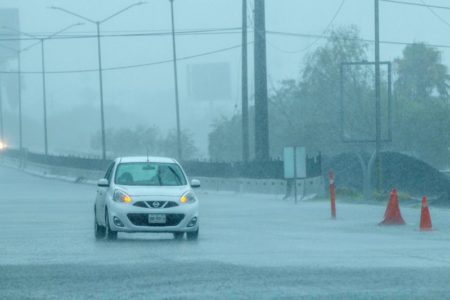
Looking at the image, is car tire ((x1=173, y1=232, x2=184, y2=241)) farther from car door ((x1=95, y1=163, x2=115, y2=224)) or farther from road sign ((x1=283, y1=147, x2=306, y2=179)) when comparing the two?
road sign ((x1=283, y1=147, x2=306, y2=179))

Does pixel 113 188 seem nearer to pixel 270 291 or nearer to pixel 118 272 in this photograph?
pixel 118 272

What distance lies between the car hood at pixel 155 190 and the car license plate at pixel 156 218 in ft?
1.37

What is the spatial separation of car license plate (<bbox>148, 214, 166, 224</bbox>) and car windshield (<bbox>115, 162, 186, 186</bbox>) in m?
1.12

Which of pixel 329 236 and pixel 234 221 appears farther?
pixel 234 221

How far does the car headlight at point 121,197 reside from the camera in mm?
21359

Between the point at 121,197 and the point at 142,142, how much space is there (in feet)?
338

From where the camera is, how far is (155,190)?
71.0 feet

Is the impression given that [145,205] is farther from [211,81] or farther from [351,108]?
[211,81]

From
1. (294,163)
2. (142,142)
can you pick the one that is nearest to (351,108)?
(294,163)

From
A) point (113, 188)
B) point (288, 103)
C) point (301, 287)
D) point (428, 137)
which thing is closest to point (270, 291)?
point (301, 287)

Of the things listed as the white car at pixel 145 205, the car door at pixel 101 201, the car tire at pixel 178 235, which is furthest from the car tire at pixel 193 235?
the car door at pixel 101 201

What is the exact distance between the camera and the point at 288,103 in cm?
9106

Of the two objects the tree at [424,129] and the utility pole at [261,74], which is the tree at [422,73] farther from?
the utility pole at [261,74]

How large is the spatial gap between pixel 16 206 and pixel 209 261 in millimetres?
21915
